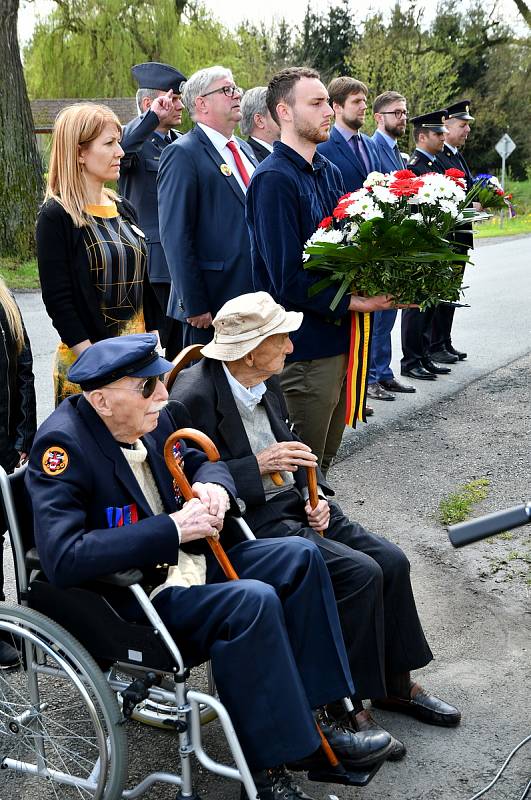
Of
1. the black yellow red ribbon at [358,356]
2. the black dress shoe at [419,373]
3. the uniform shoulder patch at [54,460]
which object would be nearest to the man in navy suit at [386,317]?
the black dress shoe at [419,373]

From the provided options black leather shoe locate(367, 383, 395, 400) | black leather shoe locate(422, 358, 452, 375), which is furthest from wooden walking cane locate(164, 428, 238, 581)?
black leather shoe locate(422, 358, 452, 375)

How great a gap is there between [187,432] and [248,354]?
71 cm

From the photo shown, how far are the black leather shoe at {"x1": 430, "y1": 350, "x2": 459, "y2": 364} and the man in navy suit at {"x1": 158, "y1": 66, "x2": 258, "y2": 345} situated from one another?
176 inches

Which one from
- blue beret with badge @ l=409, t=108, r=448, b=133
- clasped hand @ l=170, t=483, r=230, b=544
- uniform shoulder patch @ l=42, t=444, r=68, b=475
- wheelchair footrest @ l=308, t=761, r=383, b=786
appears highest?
blue beret with badge @ l=409, t=108, r=448, b=133

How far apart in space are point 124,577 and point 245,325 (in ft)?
4.09

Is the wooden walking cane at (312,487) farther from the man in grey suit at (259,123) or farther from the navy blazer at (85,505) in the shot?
the man in grey suit at (259,123)

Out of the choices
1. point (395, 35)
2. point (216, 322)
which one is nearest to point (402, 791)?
point (216, 322)

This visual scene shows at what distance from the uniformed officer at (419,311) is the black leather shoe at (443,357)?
628mm

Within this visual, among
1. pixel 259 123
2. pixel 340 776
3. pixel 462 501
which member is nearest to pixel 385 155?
pixel 259 123

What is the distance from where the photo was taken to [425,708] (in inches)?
144

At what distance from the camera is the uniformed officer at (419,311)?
28.6 ft

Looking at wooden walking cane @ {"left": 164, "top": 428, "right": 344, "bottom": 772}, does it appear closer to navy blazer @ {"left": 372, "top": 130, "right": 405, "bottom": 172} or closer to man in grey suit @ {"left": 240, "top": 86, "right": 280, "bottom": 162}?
man in grey suit @ {"left": 240, "top": 86, "right": 280, "bottom": 162}

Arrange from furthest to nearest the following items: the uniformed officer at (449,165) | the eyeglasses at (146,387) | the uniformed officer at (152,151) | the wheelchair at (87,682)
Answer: the uniformed officer at (449,165) < the uniformed officer at (152,151) < the eyeglasses at (146,387) < the wheelchair at (87,682)

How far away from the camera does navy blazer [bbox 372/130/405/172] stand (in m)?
8.30
